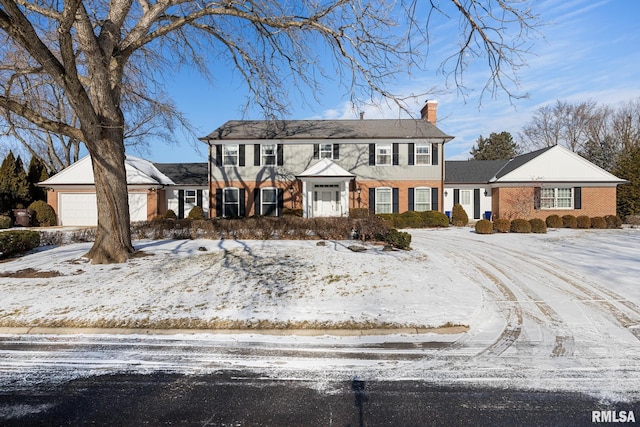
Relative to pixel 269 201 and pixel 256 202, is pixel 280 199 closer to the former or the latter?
pixel 269 201

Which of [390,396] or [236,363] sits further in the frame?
[236,363]

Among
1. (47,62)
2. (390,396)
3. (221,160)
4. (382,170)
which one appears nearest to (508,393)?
(390,396)

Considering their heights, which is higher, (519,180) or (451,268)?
(519,180)

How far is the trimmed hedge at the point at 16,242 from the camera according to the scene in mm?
9781

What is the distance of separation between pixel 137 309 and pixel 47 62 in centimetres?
560

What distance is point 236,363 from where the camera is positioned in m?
4.15

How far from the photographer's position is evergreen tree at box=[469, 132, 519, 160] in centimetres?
4494

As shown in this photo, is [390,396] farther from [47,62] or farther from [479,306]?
[47,62]

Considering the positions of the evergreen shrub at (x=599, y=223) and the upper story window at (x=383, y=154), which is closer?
the evergreen shrub at (x=599, y=223)

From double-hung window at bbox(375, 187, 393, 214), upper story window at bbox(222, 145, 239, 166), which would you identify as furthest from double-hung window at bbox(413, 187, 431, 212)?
upper story window at bbox(222, 145, 239, 166)

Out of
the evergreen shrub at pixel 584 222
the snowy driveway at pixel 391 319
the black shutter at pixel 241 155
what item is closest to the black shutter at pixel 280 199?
the black shutter at pixel 241 155

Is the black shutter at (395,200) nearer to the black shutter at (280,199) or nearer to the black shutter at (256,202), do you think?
the black shutter at (280,199)

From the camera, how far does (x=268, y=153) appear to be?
23.2 m

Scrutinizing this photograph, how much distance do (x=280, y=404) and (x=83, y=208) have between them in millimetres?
26677
